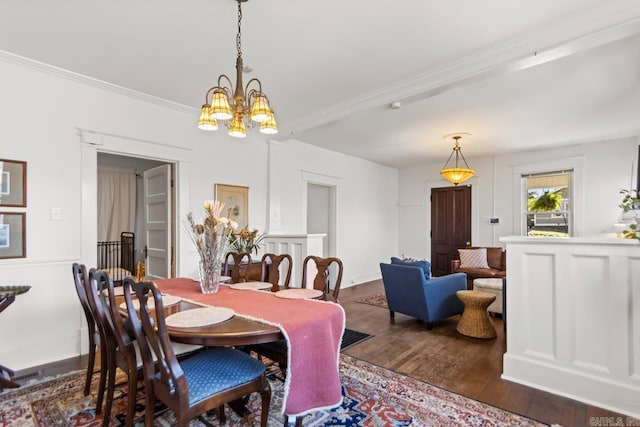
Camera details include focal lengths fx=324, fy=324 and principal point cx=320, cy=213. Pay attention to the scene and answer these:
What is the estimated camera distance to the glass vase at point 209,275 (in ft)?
7.82

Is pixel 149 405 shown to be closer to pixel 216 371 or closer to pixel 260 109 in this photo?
pixel 216 371

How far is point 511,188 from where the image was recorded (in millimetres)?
6363

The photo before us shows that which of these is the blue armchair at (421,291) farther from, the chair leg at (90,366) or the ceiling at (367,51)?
the chair leg at (90,366)

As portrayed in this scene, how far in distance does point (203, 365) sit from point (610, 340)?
105 inches

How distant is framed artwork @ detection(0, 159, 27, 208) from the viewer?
9.05 feet

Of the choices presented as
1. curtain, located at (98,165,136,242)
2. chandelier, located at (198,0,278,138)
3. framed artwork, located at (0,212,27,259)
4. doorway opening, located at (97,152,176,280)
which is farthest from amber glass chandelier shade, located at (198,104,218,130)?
curtain, located at (98,165,136,242)

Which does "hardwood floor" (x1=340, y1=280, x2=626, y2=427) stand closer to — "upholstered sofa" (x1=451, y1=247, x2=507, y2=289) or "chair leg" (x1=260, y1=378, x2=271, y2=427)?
"upholstered sofa" (x1=451, y1=247, x2=507, y2=289)

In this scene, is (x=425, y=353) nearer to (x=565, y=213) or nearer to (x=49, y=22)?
(x=49, y=22)

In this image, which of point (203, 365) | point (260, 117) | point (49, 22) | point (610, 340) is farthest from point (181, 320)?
point (610, 340)

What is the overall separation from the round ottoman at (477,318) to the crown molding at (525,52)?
88.7 inches

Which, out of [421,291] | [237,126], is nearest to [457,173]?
[421,291]

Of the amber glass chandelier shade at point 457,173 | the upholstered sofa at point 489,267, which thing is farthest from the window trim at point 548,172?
the amber glass chandelier shade at point 457,173

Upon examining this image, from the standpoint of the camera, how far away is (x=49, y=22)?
234cm

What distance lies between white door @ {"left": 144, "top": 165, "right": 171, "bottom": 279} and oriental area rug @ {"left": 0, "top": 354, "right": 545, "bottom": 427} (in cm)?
177
